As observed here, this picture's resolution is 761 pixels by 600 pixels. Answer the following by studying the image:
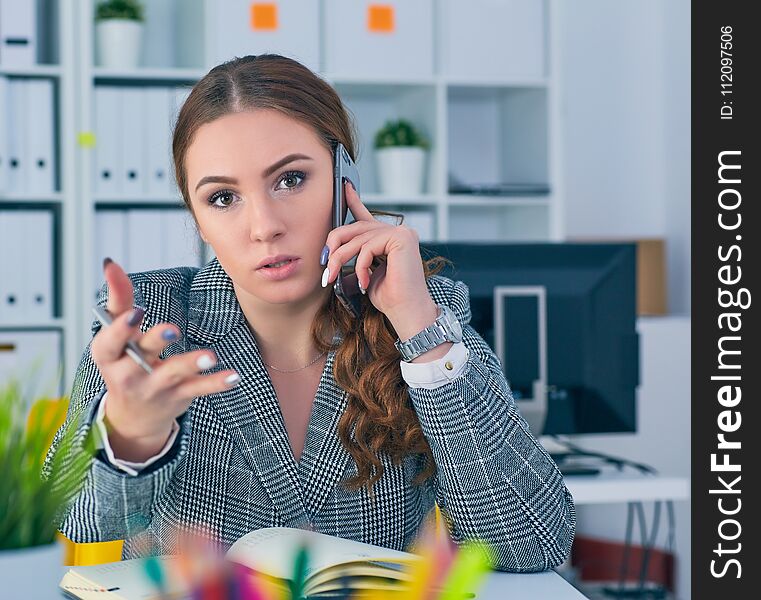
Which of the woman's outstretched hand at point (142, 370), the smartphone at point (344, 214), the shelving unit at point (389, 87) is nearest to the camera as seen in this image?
the woman's outstretched hand at point (142, 370)

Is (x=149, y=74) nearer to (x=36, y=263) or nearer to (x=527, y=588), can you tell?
(x=36, y=263)

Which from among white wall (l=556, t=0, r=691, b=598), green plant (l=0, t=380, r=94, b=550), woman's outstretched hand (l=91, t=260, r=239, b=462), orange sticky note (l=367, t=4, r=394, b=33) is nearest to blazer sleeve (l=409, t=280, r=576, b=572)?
woman's outstretched hand (l=91, t=260, r=239, b=462)

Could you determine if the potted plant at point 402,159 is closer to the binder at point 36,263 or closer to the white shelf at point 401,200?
the white shelf at point 401,200

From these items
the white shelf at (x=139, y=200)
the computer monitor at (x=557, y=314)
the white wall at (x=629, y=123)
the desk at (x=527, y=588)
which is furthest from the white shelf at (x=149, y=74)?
the desk at (x=527, y=588)

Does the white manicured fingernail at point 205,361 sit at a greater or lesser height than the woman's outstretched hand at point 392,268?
lesser

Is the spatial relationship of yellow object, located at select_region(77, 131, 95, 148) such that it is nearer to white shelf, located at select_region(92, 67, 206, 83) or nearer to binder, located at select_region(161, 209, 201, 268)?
white shelf, located at select_region(92, 67, 206, 83)

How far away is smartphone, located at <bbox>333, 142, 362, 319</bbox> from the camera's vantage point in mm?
1294

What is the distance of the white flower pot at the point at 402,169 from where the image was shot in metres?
3.17

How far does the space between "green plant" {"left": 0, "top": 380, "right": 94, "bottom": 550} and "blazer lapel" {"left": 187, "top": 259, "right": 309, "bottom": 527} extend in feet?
1.76

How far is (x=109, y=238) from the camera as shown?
2.95 metres

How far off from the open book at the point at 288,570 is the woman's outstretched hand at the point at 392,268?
0.35 metres

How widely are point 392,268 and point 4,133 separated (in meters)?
2.00

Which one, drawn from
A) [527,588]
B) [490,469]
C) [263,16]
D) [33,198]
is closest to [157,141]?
[33,198]

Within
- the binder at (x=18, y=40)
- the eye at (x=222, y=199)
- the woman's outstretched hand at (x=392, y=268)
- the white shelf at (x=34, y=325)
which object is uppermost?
the binder at (x=18, y=40)
